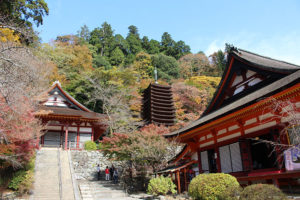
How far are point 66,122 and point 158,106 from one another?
15118mm

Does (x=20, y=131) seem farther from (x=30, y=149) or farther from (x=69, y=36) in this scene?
(x=69, y=36)

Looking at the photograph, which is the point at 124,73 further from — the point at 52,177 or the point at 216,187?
the point at 216,187

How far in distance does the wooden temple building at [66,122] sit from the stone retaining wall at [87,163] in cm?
297

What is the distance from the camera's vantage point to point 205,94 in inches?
1656

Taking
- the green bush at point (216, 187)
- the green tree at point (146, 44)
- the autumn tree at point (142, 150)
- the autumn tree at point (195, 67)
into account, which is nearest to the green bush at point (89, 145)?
the autumn tree at point (142, 150)

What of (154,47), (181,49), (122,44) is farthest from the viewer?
(181,49)

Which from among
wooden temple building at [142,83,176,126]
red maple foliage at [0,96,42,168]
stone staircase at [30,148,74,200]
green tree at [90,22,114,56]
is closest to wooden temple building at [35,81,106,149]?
stone staircase at [30,148,74,200]

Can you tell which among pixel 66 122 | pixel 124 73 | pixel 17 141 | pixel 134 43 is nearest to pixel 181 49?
pixel 134 43

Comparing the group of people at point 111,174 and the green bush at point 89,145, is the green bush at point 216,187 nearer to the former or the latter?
the group of people at point 111,174

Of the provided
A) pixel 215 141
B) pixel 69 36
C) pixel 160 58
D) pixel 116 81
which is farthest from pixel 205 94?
pixel 69 36

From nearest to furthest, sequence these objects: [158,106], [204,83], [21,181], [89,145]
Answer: [21,181] < [89,145] < [158,106] < [204,83]

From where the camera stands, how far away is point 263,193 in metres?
5.98

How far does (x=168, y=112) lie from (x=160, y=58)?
25.1 metres

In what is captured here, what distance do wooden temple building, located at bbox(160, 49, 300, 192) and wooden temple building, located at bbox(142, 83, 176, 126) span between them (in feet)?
68.0
